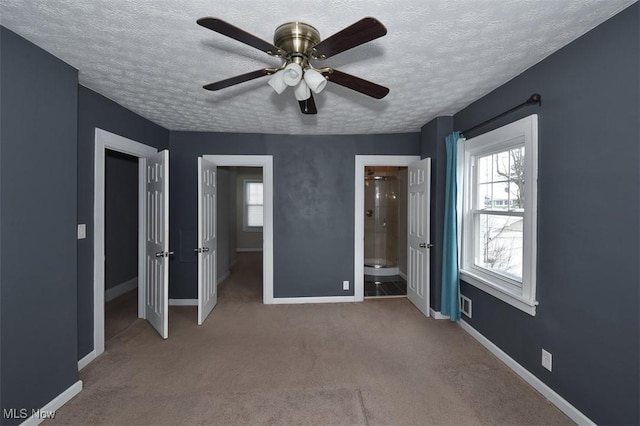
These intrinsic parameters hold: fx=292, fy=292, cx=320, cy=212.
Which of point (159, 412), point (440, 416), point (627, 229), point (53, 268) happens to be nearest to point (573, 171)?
point (627, 229)

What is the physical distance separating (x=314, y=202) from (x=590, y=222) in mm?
2992

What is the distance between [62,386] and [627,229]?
371 centimetres

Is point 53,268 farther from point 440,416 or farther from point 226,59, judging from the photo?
point 440,416

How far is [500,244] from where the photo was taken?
2.83m

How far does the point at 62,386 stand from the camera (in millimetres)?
2066

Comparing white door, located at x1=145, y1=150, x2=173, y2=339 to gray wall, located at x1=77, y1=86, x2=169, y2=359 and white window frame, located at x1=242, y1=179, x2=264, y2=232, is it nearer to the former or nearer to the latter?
gray wall, located at x1=77, y1=86, x2=169, y2=359

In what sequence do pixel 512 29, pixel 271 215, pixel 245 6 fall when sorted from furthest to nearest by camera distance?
pixel 271 215 < pixel 512 29 < pixel 245 6

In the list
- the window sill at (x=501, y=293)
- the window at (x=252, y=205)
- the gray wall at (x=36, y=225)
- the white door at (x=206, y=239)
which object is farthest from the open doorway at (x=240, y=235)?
the window sill at (x=501, y=293)

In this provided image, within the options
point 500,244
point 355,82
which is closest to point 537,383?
point 500,244

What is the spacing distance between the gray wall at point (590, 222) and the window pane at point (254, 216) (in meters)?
7.35

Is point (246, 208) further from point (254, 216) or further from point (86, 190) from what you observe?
point (86, 190)

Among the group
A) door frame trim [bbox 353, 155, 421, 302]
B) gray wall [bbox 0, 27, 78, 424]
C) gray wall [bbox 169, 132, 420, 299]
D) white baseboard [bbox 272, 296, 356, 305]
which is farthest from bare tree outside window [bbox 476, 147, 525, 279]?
gray wall [bbox 0, 27, 78, 424]

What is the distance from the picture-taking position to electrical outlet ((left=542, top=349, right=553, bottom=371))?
6.93ft

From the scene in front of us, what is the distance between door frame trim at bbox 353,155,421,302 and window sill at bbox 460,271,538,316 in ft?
4.65
